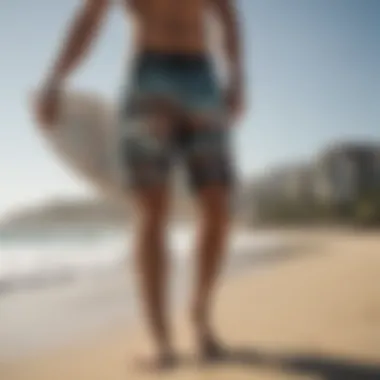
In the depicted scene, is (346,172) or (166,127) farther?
(346,172)

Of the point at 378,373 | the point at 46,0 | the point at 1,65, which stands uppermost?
the point at 46,0

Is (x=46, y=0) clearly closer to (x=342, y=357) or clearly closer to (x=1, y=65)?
(x=1, y=65)

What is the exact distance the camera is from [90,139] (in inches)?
41.4

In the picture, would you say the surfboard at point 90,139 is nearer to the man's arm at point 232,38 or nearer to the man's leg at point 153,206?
the man's leg at point 153,206

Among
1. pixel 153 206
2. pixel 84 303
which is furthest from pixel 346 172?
pixel 84 303

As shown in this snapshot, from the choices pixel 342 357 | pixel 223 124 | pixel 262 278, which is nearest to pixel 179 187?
pixel 223 124

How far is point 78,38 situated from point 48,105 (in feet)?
0.42

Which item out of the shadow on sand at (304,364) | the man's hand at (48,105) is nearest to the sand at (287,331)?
the shadow on sand at (304,364)

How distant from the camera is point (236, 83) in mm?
1098

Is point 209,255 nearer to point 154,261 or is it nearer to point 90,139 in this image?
point 154,261

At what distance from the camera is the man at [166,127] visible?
3.41 ft

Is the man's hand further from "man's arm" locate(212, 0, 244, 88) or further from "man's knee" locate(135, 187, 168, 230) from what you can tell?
"man's arm" locate(212, 0, 244, 88)

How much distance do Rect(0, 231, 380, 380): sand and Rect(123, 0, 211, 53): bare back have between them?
0.39 m

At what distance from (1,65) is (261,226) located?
0.53 m
